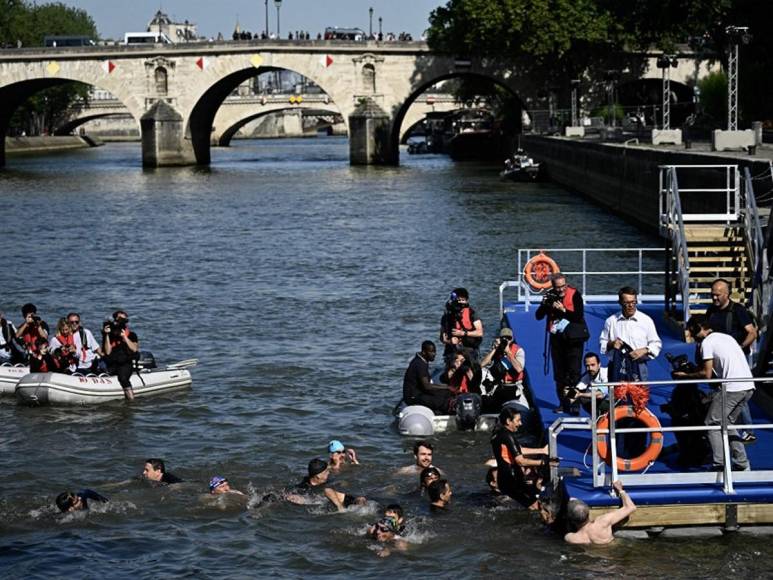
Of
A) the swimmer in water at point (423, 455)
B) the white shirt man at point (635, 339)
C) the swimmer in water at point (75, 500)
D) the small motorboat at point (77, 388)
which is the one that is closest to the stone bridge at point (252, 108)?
the small motorboat at point (77, 388)

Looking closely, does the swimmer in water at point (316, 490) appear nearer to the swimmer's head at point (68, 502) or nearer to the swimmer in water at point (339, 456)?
the swimmer in water at point (339, 456)

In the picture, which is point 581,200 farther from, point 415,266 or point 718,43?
point 415,266

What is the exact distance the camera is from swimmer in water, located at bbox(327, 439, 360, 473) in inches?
722

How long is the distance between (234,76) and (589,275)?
66.4 m

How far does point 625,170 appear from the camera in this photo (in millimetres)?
52062

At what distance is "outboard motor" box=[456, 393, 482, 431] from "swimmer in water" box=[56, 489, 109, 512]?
5007 millimetres

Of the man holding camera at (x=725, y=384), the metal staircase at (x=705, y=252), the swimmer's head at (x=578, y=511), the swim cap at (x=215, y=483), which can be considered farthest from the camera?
the metal staircase at (x=705, y=252)

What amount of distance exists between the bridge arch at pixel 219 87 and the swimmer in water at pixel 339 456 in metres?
78.9

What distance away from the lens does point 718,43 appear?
2320 inches

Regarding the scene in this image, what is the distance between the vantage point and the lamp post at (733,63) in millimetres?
39375

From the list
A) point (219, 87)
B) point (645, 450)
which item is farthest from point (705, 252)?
point (219, 87)

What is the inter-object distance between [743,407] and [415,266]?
2608 cm

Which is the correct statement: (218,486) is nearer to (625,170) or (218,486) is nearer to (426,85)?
(625,170)

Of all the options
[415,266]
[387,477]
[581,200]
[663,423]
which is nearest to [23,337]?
[387,477]
